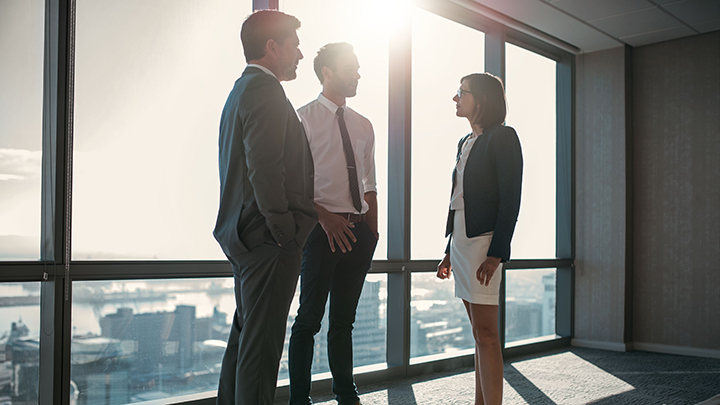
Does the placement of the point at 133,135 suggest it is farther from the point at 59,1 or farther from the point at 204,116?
the point at 59,1

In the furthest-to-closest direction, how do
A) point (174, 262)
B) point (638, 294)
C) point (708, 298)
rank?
point (638, 294) → point (708, 298) → point (174, 262)

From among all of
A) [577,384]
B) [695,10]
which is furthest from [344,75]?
[695,10]

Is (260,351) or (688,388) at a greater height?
(260,351)

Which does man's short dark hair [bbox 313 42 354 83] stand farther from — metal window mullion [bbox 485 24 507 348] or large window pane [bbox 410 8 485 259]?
metal window mullion [bbox 485 24 507 348]

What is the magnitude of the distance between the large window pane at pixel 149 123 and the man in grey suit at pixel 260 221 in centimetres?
86

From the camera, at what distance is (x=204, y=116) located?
111 inches

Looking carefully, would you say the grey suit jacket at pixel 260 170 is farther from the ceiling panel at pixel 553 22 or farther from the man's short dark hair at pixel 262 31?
the ceiling panel at pixel 553 22

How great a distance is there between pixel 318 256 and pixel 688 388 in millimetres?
2427

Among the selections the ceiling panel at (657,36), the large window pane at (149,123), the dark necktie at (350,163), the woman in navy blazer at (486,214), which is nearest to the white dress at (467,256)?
the woman in navy blazer at (486,214)

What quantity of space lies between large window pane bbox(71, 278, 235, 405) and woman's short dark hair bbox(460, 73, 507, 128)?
1469 millimetres

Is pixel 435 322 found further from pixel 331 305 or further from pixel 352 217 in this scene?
pixel 352 217

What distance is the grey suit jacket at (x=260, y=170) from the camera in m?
1.75

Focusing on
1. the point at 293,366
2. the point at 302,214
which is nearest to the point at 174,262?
the point at 293,366

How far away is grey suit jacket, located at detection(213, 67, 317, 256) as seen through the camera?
5.73ft
